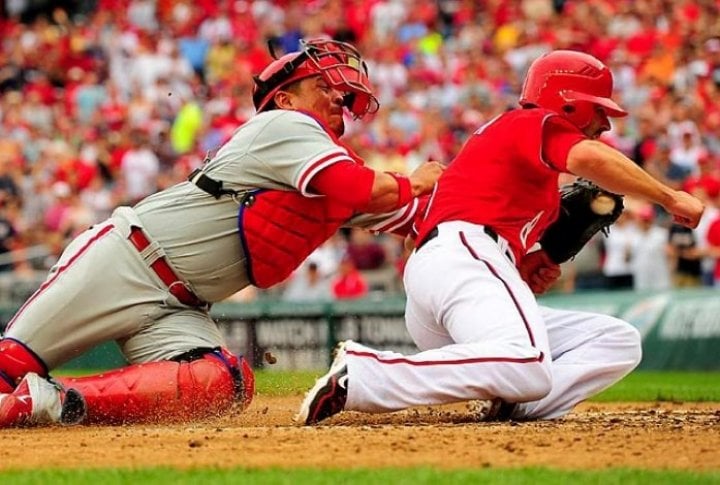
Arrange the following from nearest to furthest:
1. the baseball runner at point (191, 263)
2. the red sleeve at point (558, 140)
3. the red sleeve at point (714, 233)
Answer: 1. the red sleeve at point (558, 140)
2. the baseball runner at point (191, 263)
3. the red sleeve at point (714, 233)

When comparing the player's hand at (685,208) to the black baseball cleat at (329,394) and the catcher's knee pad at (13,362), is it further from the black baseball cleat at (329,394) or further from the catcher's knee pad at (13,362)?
the catcher's knee pad at (13,362)

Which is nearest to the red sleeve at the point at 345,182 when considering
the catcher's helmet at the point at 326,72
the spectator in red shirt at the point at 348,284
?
the catcher's helmet at the point at 326,72

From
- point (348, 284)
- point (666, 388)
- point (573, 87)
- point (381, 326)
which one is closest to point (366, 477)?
point (573, 87)

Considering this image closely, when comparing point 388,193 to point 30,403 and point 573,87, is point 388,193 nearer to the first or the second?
point 573,87

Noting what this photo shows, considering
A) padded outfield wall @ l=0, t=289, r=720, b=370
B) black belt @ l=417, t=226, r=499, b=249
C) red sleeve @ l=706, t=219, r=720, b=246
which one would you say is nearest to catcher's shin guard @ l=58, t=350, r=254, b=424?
black belt @ l=417, t=226, r=499, b=249

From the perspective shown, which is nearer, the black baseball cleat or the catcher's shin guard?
the black baseball cleat

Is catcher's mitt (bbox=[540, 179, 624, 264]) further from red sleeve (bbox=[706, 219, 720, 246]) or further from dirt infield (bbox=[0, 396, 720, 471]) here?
red sleeve (bbox=[706, 219, 720, 246])

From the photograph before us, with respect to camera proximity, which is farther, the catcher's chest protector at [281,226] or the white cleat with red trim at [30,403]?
the catcher's chest protector at [281,226]

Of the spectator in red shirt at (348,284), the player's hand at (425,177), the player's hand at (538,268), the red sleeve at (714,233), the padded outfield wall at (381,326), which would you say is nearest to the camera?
the player's hand at (425,177)
